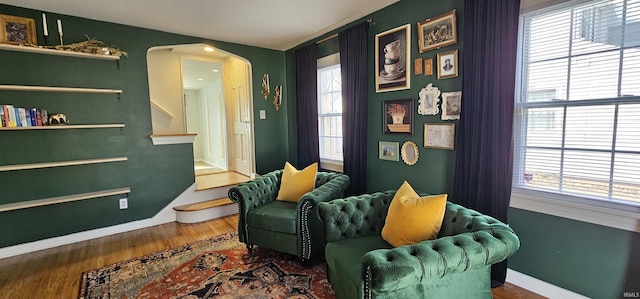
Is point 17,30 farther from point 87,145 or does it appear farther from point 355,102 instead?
point 355,102

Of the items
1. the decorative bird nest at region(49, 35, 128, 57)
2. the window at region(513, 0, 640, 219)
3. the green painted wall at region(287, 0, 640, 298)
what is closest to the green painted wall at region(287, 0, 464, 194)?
the green painted wall at region(287, 0, 640, 298)

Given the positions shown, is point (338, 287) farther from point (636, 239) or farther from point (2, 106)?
point (2, 106)

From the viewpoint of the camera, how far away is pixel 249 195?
2.71 m

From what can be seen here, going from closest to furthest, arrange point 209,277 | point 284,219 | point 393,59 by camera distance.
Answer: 1. point 209,277
2. point 284,219
3. point 393,59

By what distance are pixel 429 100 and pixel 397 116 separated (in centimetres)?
38

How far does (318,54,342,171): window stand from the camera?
3.69 meters

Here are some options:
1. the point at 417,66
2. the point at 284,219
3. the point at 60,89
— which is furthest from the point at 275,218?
the point at 60,89

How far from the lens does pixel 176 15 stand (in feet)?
9.93

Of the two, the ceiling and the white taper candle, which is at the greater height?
the ceiling

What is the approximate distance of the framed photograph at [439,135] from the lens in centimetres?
239

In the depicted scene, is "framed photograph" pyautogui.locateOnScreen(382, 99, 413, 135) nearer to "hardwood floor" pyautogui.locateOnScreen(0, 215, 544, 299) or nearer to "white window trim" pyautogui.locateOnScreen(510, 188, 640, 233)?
"white window trim" pyautogui.locateOnScreen(510, 188, 640, 233)

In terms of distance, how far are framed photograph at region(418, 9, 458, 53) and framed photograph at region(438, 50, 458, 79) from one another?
88 millimetres

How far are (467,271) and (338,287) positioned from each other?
79cm

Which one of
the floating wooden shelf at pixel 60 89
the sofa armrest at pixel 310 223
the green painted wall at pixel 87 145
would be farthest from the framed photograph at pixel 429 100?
the floating wooden shelf at pixel 60 89
